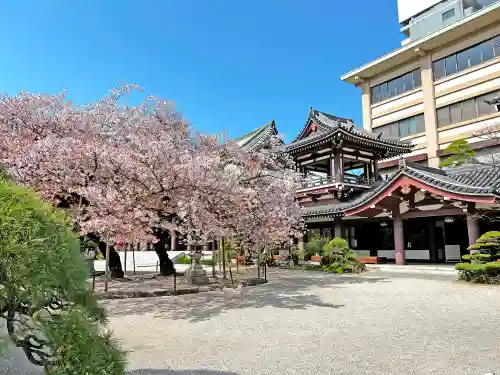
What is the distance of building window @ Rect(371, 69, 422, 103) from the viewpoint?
112 feet

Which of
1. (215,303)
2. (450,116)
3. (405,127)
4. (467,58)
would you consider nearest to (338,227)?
(215,303)

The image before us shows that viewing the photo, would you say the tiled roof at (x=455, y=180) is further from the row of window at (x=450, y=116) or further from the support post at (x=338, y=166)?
the row of window at (x=450, y=116)

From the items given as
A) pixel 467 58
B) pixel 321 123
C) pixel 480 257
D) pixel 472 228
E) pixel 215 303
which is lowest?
pixel 215 303

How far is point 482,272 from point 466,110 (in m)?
20.8

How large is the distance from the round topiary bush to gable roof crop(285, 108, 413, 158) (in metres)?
21.9

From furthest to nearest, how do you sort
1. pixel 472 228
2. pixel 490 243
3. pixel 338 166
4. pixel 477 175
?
pixel 338 166 → pixel 477 175 → pixel 472 228 → pixel 490 243

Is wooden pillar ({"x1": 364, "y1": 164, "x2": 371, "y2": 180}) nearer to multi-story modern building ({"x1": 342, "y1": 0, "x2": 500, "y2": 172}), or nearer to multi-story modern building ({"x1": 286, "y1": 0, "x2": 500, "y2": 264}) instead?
multi-story modern building ({"x1": 286, "y1": 0, "x2": 500, "y2": 264})

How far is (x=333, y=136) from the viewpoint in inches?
931

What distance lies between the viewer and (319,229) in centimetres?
2767

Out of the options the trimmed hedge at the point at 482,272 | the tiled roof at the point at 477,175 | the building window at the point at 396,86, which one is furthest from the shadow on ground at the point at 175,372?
the building window at the point at 396,86

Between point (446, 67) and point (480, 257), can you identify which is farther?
point (446, 67)

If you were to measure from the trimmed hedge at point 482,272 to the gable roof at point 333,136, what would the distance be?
1155 centimetres

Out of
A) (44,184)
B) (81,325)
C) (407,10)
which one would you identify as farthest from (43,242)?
(407,10)

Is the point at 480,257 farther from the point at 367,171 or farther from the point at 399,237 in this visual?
the point at 367,171
